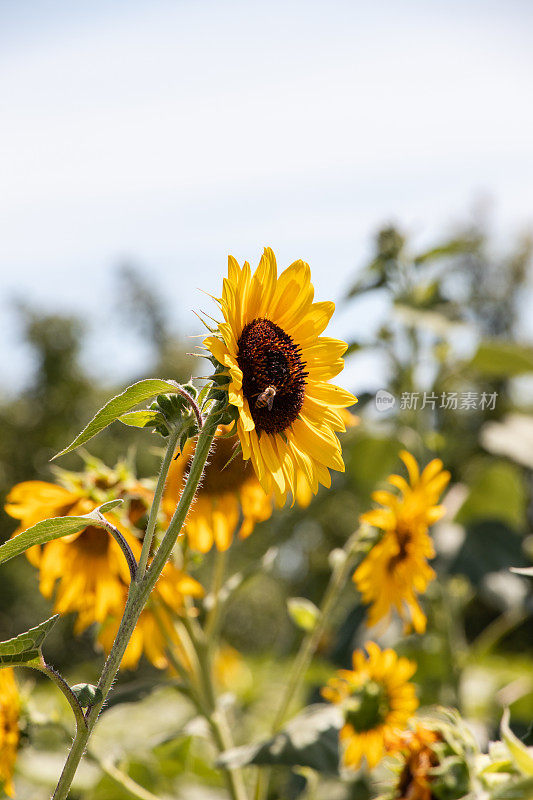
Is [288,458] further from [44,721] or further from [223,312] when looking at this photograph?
[44,721]

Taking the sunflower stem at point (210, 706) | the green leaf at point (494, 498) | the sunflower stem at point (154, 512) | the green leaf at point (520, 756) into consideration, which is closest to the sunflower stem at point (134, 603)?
the sunflower stem at point (154, 512)

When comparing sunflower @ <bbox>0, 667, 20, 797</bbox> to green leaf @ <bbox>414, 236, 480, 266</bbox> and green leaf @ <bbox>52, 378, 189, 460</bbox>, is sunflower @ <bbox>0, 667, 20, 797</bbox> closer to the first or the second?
green leaf @ <bbox>52, 378, 189, 460</bbox>

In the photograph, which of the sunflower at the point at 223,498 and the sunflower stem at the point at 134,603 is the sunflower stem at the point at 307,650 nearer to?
the sunflower at the point at 223,498

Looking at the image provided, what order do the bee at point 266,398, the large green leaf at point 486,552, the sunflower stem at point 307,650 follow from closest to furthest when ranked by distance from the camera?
the bee at point 266,398 → the sunflower stem at point 307,650 → the large green leaf at point 486,552

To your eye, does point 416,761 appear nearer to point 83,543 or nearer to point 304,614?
point 304,614

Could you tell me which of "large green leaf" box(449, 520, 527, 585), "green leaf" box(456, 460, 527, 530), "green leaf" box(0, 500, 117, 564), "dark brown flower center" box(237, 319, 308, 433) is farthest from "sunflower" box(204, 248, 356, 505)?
"green leaf" box(456, 460, 527, 530)

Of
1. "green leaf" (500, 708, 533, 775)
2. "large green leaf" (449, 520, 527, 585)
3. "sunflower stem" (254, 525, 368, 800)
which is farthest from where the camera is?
"large green leaf" (449, 520, 527, 585)

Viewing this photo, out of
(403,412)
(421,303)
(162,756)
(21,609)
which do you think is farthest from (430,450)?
(21,609)

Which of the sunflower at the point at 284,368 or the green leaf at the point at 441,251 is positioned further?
the green leaf at the point at 441,251
